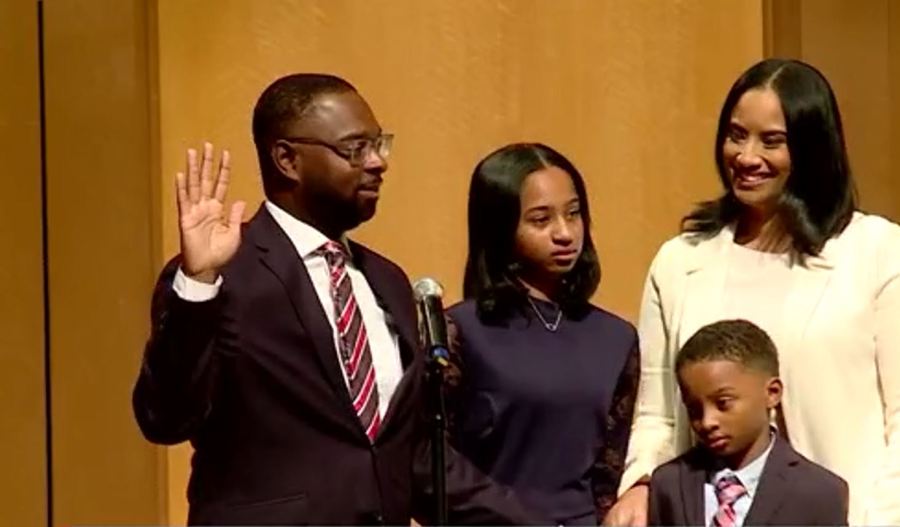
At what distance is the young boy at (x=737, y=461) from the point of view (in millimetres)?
2900

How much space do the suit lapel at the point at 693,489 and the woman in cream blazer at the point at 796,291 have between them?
0.23 ft

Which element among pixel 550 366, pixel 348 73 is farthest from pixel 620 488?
pixel 348 73

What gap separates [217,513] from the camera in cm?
269

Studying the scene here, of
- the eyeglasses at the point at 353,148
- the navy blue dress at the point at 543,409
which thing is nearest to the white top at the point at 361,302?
the eyeglasses at the point at 353,148

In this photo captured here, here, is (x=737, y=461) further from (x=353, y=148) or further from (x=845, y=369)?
(x=353, y=148)

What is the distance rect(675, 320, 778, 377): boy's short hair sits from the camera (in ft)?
9.62

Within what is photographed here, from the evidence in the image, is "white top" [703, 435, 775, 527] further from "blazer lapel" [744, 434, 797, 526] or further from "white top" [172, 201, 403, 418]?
"white top" [172, 201, 403, 418]

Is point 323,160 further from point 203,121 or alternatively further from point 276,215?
point 203,121

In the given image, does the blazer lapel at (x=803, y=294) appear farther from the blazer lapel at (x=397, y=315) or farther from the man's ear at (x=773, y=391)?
the blazer lapel at (x=397, y=315)

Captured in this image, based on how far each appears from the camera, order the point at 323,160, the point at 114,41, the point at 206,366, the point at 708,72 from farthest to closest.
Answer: the point at 708,72 < the point at 114,41 < the point at 323,160 < the point at 206,366

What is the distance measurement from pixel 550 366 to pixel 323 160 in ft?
1.89

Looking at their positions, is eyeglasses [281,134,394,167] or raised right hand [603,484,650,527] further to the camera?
raised right hand [603,484,650,527]

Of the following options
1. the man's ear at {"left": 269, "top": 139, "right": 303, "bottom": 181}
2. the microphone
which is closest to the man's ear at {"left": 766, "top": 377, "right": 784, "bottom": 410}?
the microphone

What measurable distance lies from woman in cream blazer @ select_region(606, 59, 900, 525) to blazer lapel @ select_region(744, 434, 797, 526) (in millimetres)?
106
